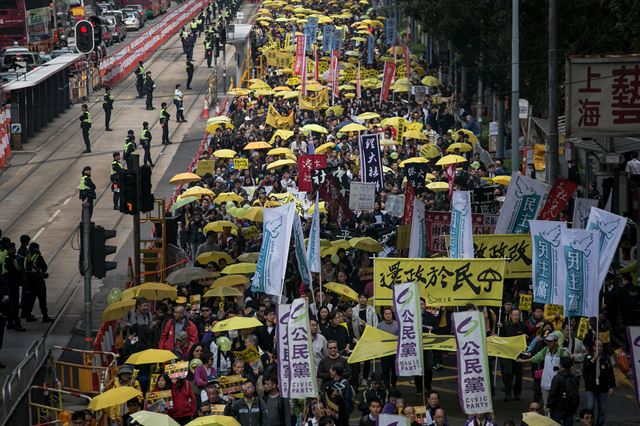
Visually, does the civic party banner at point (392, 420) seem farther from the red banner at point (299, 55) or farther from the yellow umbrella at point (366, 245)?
the red banner at point (299, 55)

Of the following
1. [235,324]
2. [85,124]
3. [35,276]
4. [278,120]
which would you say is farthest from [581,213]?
[85,124]

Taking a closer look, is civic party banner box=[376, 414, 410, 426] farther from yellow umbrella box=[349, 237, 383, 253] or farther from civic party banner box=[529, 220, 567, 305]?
yellow umbrella box=[349, 237, 383, 253]

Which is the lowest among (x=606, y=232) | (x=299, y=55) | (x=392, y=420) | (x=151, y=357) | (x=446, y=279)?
(x=151, y=357)

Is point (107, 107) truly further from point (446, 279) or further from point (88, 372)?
point (446, 279)

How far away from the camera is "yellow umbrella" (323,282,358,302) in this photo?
2417cm

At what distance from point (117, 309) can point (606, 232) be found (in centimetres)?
752

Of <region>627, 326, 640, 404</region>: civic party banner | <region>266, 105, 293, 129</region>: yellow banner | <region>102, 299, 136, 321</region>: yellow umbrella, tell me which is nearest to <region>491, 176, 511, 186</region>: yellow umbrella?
<region>266, 105, 293, 129</region>: yellow banner

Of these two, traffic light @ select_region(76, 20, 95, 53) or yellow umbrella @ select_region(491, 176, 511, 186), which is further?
traffic light @ select_region(76, 20, 95, 53)

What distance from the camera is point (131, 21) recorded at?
87.7m

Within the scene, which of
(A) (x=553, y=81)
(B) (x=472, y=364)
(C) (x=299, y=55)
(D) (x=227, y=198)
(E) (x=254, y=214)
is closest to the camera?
(B) (x=472, y=364)

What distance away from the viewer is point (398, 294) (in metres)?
18.8

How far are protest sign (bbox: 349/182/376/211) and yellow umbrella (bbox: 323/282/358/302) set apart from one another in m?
6.36

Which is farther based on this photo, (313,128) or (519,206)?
(313,128)

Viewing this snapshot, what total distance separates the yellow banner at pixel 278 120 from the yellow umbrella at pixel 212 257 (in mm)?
17902
